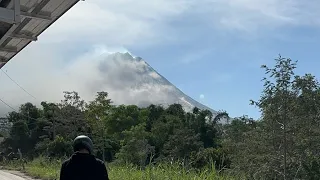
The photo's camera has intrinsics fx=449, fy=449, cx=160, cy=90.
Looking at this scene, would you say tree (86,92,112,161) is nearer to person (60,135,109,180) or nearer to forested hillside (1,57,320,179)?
forested hillside (1,57,320,179)

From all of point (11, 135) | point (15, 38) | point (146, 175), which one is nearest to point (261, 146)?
point (146, 175)

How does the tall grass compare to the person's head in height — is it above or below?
below

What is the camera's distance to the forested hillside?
973 cm

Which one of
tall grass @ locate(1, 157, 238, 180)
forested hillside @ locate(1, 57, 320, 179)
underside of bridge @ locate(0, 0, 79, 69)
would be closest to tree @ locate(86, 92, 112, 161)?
forested hillside @ locate(1, 57, 320, 179)

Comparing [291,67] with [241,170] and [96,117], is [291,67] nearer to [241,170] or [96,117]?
[241,170]

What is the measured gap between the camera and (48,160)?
1272 inches

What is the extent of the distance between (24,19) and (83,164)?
2.24 m

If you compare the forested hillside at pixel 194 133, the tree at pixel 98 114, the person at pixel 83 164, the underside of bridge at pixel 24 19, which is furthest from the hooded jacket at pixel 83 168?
the tree at pixel 98 114

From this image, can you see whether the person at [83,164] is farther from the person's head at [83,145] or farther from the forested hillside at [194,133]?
the forested hillside at [194,133]

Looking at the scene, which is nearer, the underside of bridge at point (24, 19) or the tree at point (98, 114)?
the underside of bridge at point (24, 19)

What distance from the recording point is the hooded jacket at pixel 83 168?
363 cm

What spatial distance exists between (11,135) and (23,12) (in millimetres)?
54917

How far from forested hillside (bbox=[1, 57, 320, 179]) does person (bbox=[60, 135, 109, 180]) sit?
6198 millimetres

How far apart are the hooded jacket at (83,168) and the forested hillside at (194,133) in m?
6.18
